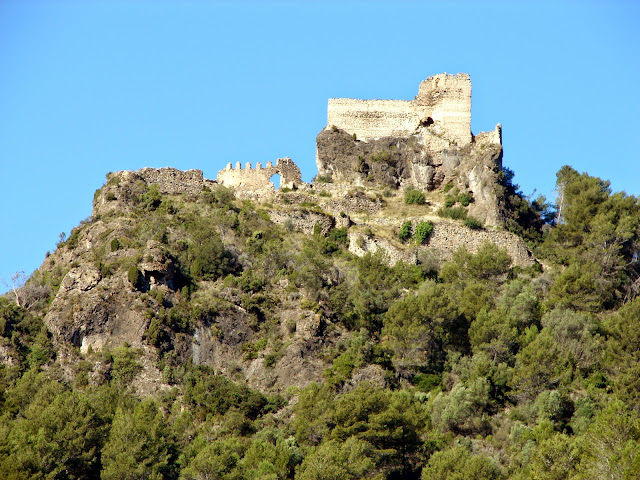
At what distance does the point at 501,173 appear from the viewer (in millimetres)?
72688

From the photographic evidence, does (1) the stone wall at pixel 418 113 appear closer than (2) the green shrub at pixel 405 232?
No

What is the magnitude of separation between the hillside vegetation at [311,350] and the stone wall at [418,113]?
663 centimetres

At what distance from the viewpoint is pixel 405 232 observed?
69188 millimetres

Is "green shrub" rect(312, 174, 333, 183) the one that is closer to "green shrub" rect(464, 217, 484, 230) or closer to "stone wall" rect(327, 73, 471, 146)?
"stone wall" rect(327, 73, 471, 146)

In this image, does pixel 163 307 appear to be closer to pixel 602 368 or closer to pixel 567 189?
pixel 602 368

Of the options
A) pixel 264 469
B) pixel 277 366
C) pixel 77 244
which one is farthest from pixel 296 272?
pixel 264 469

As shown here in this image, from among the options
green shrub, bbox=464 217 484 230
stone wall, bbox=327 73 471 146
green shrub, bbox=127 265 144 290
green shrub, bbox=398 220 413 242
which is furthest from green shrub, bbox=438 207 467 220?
green shrub, bbox=127 265 144 290

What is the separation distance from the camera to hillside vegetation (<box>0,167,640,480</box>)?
52094mm

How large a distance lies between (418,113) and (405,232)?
10.8 m

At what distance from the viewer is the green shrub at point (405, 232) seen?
69.2m

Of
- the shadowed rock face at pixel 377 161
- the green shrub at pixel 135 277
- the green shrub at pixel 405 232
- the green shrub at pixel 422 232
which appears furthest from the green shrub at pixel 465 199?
the green shrub at pixel 135 277

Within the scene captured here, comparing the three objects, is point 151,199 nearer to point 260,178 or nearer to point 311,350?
point 260,178

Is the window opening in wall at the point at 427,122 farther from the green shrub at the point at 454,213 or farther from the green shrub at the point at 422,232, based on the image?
the green shrub at the point at 422,232

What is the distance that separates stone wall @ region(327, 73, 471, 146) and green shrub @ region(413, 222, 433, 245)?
27.4ft
